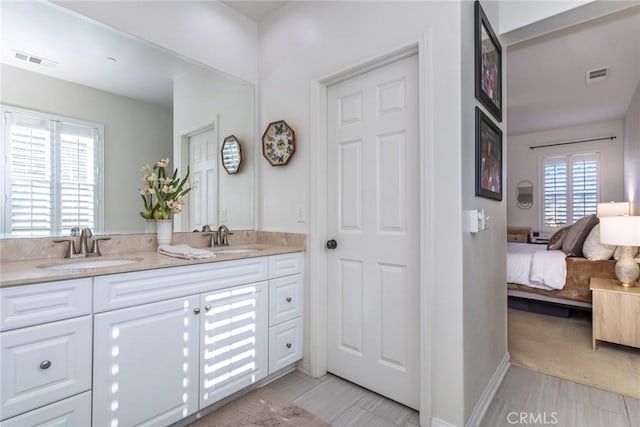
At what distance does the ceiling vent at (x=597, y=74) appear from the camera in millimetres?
3496

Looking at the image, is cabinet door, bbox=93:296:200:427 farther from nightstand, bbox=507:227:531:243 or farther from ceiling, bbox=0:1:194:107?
Result: nightstand, bbox=507:227:531:243

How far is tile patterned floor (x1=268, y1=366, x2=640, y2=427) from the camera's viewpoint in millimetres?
1686

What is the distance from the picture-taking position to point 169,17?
2.01 meters

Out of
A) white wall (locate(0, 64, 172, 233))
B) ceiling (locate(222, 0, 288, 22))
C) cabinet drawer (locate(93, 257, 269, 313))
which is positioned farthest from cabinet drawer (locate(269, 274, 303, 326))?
ceiling (locate(222, 0, 288, 22))

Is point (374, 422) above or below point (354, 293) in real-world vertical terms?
below

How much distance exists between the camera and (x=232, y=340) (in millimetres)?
1758

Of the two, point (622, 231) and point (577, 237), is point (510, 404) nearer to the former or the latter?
point (622, 231)

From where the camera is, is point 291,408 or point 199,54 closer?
point 291,408

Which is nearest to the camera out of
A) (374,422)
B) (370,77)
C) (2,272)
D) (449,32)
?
(2,272)

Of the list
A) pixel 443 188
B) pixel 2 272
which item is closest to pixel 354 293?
pixel 443 188

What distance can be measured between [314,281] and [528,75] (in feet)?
11.6

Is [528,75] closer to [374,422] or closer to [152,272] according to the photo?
[374,422]

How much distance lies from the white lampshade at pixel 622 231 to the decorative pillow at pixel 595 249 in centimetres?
68

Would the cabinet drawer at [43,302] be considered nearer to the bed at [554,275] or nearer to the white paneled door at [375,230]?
the white paneled door at [375,230]
